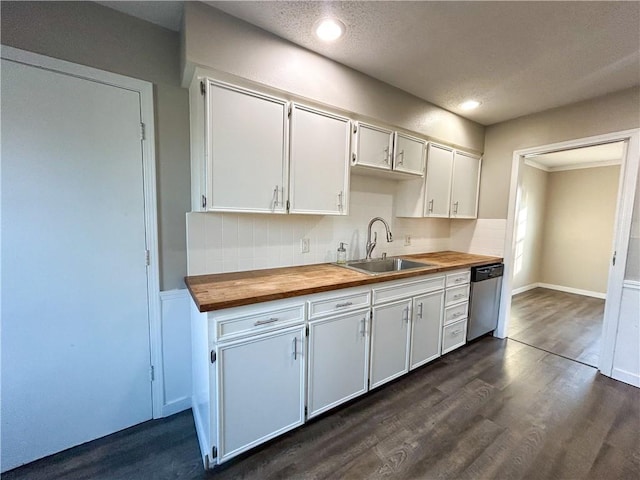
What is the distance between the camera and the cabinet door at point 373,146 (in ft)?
7.03

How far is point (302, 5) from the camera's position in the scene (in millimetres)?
1434

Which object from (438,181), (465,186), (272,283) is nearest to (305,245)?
(272,283)

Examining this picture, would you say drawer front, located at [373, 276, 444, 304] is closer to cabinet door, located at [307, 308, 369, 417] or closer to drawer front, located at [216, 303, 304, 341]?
cabinet door, located at [307, 308, 369, 417]

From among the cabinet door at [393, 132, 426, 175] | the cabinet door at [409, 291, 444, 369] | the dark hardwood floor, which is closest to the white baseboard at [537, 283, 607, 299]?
the dark hardwood floor

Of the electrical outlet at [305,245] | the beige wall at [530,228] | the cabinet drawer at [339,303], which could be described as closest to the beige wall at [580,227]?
the beige wall at [530,228]

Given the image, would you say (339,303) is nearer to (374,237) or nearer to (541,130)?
(374,237)

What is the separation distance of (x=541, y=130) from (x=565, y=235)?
11.5ft

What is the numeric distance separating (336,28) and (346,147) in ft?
2.40

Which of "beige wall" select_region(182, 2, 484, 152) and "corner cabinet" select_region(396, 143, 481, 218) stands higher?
"beige wall" select_region(182, 2, 484, 152)

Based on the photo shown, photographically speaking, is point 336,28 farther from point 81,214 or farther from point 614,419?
point 614,419

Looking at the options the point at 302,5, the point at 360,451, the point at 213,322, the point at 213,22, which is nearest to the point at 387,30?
the point at 302,5

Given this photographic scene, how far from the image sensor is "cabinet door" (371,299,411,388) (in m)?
1.99

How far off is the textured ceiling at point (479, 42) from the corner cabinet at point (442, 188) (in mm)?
640

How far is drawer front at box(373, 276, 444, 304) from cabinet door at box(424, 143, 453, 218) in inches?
30.1
